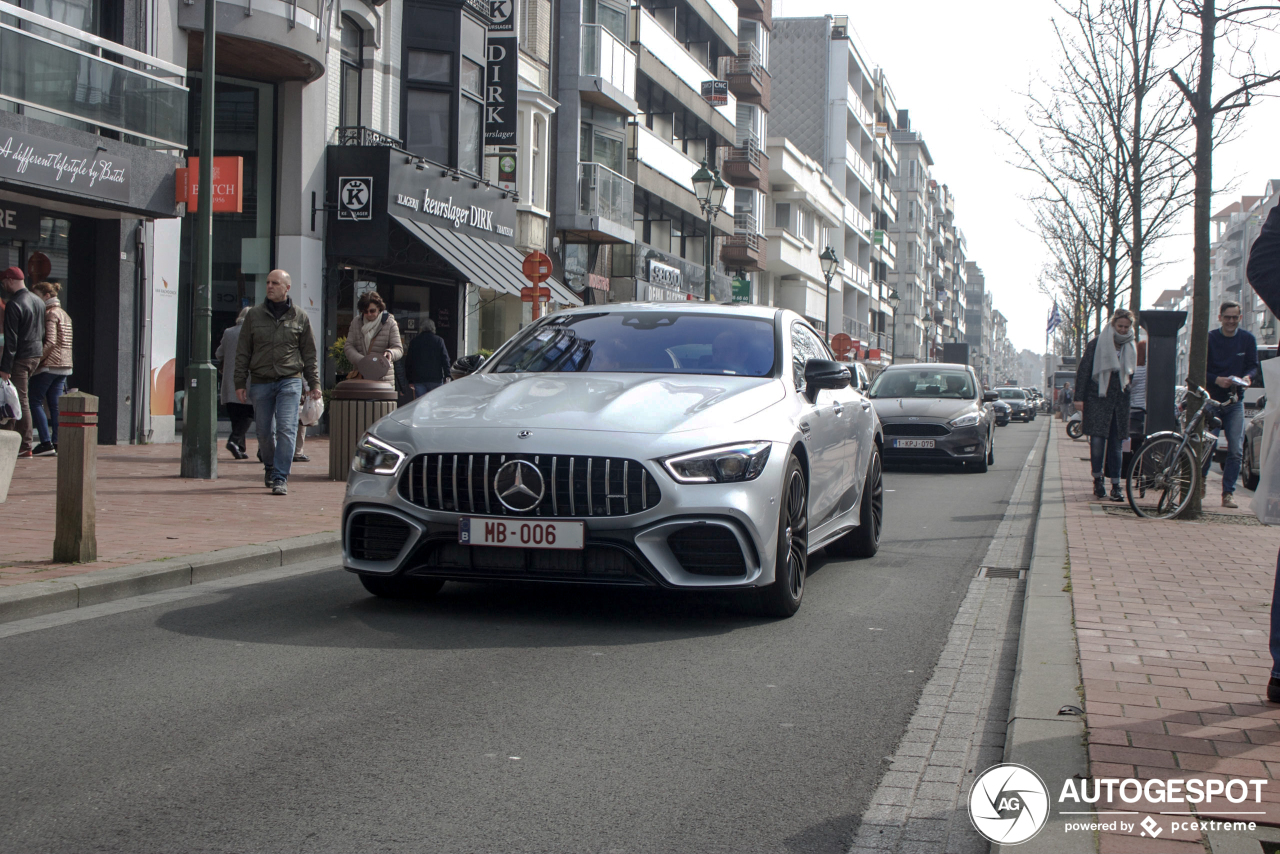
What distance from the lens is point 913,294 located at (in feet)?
384

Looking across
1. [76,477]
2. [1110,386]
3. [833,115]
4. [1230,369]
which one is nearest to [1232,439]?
[1230,369]

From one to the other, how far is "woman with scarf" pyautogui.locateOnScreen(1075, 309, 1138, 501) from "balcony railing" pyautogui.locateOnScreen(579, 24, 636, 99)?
22067mm

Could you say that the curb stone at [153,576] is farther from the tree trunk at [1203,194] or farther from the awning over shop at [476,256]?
the awning over shop at [476,256]

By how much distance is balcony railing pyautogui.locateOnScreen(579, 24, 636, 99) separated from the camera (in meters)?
32.9

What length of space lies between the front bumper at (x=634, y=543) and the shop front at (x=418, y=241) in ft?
50.1

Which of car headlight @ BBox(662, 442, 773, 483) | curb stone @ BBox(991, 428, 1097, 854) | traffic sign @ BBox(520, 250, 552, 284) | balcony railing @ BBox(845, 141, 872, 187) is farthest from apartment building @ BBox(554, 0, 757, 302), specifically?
balcony railing @ BBox(845, 141, 872, 187)

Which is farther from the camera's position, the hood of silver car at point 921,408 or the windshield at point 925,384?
the windshield at point 925,384

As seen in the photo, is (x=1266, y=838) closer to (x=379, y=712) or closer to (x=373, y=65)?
(x=379, y=712)

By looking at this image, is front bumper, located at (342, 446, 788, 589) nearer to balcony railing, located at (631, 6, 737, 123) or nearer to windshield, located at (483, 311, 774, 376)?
windshield, located at (483, 311, 774, 376)

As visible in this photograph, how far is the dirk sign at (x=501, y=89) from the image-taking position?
27.4 m

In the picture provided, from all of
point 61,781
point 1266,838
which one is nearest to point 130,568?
point 61,781

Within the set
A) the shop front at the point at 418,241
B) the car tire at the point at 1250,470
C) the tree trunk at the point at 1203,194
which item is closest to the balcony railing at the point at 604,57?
the shop front at the point at 418,241

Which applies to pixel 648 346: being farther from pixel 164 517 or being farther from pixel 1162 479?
pixel 1162 479

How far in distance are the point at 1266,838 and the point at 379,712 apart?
2.67 meters
